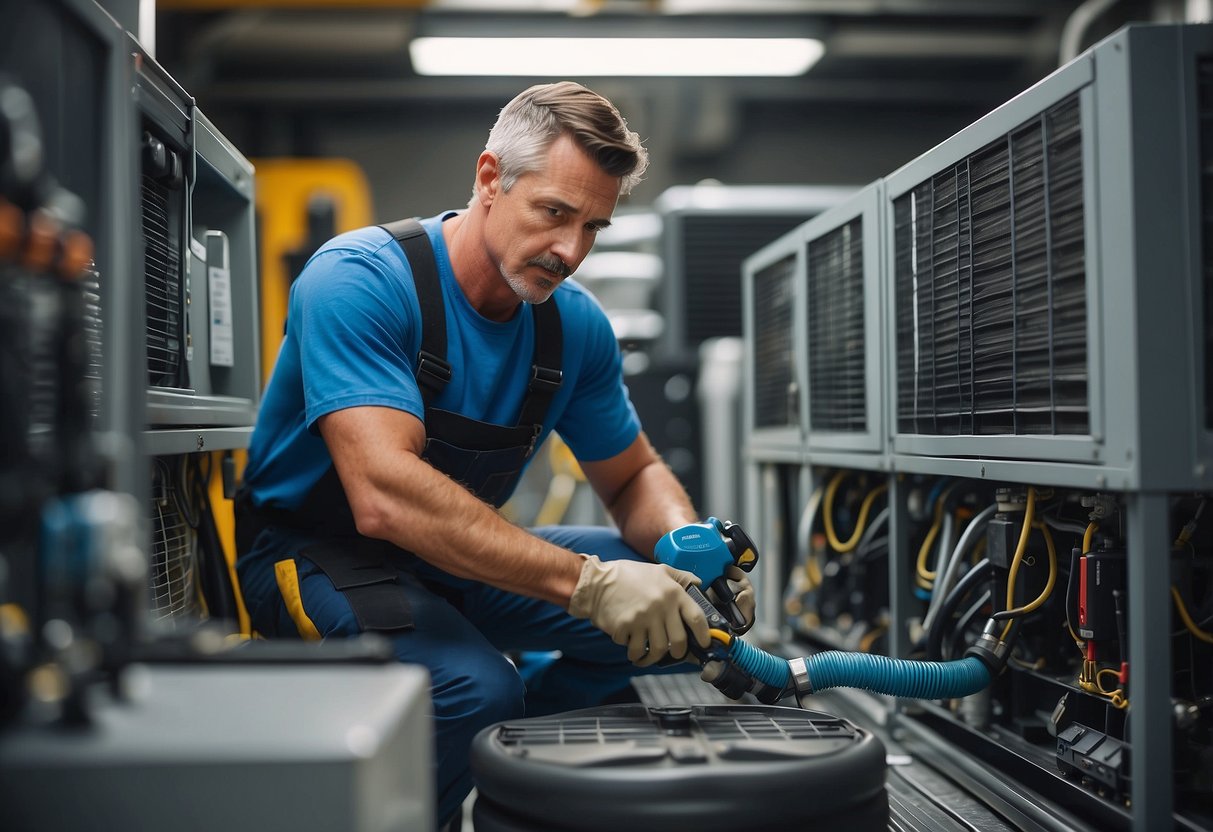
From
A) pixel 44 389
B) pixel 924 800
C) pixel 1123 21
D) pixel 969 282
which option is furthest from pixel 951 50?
pixel 44 389

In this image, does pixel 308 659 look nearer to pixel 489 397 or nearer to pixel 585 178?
pixel 489 397

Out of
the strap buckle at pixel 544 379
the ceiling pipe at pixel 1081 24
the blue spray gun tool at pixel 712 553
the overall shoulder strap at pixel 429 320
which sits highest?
the ceiling pipe at pixel 1081 24

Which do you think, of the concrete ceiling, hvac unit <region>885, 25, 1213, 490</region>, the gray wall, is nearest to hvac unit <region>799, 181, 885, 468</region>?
hvac unit <region>885, 25, 1213, 490</region>

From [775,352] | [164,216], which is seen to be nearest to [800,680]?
[164,216]

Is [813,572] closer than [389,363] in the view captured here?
No

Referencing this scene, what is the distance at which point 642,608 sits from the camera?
1267mm

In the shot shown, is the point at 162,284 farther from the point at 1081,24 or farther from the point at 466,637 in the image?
the point at 1081,24

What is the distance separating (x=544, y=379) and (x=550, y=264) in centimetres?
20

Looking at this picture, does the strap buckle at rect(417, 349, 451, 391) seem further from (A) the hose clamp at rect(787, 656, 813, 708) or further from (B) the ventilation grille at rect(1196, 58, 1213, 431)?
(B) the ventilation grille at rect(1196, 58, 1213, 431)

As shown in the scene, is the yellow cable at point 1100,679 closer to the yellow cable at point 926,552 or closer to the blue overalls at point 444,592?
the yellow cable at point 926,552

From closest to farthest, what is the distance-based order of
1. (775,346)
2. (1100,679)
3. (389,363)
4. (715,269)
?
(1100,679) → (389,363) → (775,346) → (715,269)

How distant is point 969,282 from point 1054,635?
0.56 metres

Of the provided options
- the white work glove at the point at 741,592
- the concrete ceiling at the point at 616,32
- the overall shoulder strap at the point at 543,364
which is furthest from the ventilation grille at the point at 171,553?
the concrete ceiling at the point at 616,32

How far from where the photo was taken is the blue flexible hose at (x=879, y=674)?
137cm
